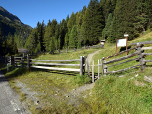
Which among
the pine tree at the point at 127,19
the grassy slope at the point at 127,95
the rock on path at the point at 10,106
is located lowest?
the rock on path at the point at 10,106

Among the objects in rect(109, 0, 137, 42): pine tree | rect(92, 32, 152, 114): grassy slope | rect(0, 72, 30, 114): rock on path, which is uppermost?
rect(109, 0, 137, 42): pine tree

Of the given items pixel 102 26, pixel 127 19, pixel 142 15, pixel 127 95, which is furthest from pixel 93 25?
pixel 127 95

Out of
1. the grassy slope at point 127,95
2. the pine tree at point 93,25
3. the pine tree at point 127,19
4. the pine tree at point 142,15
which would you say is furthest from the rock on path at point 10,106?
the pine tree at point 93,25

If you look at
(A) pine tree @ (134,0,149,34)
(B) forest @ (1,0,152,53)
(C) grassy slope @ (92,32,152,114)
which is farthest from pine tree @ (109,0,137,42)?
(C) grassy slope @ (92,32,152,114)

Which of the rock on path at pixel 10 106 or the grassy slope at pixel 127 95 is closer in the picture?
the grassy slope at pixel 127 95

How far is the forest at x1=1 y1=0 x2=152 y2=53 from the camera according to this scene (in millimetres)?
29844

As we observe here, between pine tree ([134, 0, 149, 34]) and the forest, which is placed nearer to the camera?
pine tree ([134, 0, 149, 34])

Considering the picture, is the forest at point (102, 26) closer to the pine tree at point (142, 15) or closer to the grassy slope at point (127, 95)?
the pine tree at point (142, 15)

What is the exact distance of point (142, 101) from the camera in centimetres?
326

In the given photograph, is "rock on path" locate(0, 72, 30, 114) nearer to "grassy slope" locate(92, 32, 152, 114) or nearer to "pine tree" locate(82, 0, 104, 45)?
"grassy slope" locate(92, 32, 152, 114)

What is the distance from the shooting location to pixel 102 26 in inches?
1869

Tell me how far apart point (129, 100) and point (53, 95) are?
3.30 meters

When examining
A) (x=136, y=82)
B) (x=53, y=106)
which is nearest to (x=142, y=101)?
(x=136, y=82)

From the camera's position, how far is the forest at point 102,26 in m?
29.8
